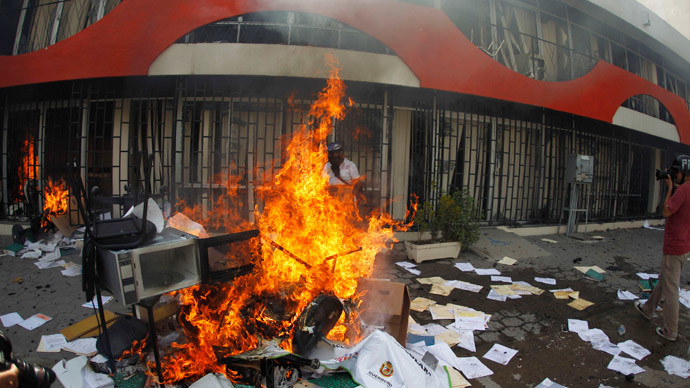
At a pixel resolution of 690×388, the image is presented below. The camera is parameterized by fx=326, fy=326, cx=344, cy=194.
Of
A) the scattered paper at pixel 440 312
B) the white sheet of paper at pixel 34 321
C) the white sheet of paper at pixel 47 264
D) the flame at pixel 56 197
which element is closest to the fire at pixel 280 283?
the scattered paper at pixel 440 312

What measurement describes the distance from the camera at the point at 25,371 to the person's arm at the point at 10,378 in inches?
0.7

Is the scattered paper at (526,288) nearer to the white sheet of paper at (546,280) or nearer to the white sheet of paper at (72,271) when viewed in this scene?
the white sheet of paper at (546,280)

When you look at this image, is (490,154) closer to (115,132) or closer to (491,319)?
(491,319)

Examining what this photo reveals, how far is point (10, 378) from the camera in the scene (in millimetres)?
1133

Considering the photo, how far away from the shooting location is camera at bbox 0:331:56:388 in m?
1.18

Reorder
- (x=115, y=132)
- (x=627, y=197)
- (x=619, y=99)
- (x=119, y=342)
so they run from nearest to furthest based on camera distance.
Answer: (x=119, y=342)
(x=115, y=132)
(x=619, y=99)
(x=627, y=197)

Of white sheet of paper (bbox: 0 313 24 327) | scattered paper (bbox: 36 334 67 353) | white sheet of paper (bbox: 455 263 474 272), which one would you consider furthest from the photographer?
white sheet of paper (bbox: 0 313 24 327)

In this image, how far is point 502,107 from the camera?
8.47 metres

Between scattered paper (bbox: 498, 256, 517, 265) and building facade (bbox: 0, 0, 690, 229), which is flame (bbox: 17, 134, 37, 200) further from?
scattered paper (bbox: 498, 256, 517, 265)

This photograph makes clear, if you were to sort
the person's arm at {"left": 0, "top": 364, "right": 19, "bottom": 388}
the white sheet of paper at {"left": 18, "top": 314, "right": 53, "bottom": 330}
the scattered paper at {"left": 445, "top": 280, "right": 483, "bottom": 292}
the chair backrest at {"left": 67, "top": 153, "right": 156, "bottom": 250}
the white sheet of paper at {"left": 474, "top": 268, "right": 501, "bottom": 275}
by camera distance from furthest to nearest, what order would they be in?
the white sheet of paper at {"left": 474, "top": 268, "right": 501, "bottom": 275}, the scattered paper at {"left": 445, "top": 280, "right": 483, "bottom": 292}, the white sheet of paper at {"left": 18, "top": 314, "right": 53, "bottom": 330}, the chair backrest at {"left": 67, "top": 153, "right": 156, "bottom": 250}, the person's arm at {"left": 0, "top": 364, "right": 19, "bottom": 388}

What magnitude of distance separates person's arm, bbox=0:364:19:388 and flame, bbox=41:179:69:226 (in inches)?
306

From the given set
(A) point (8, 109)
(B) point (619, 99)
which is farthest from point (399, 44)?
(A) point (8, 109)

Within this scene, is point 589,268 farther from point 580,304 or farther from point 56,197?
point 56,197

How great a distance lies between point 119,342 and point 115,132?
679 centimetres
